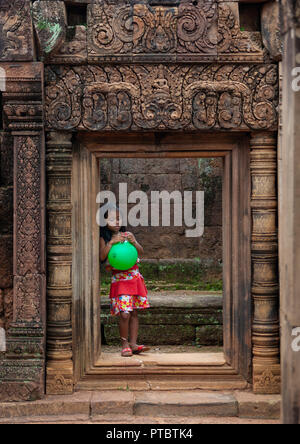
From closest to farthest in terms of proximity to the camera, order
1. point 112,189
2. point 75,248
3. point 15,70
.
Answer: point 15,70
point 75,248
point 112,189

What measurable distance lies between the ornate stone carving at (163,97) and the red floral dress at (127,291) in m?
1.58

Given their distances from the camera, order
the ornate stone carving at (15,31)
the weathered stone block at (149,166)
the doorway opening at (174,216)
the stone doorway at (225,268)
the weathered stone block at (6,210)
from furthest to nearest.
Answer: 1. the weathered stone block at (149,166)
2. the doorway opening at (174,216)
3. the stone doorway at (225,268)
4. the weathered stone block at (6,210)
5. the ornate stone carving at (15,31)

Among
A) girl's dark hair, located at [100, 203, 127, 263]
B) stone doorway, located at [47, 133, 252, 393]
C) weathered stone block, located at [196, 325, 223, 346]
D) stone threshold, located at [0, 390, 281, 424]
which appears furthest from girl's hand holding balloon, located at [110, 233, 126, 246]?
weathered stone block, located at [196, 325, 223, 346]

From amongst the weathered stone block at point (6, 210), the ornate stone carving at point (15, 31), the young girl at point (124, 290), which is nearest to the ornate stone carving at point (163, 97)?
the ornate stone carving at point (15, 31)

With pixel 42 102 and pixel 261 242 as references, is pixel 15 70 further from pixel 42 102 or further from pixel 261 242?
pixel 261 242

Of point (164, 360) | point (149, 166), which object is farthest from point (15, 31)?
point (149, 166)

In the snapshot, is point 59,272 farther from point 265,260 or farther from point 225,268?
point 265,260

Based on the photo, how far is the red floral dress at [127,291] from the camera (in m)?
6.38

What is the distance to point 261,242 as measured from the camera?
18.5ft

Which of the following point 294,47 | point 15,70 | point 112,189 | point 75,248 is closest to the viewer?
point 294,47

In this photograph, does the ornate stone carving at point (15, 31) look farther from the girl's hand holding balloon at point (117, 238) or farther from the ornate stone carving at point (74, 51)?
the girl's hand holding balloon at point (117, 238)

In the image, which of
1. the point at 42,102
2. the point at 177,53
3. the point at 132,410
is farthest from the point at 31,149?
the point at 132,410

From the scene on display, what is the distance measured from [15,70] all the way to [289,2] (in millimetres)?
3018

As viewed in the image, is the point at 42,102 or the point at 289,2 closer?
the point at 289,2
